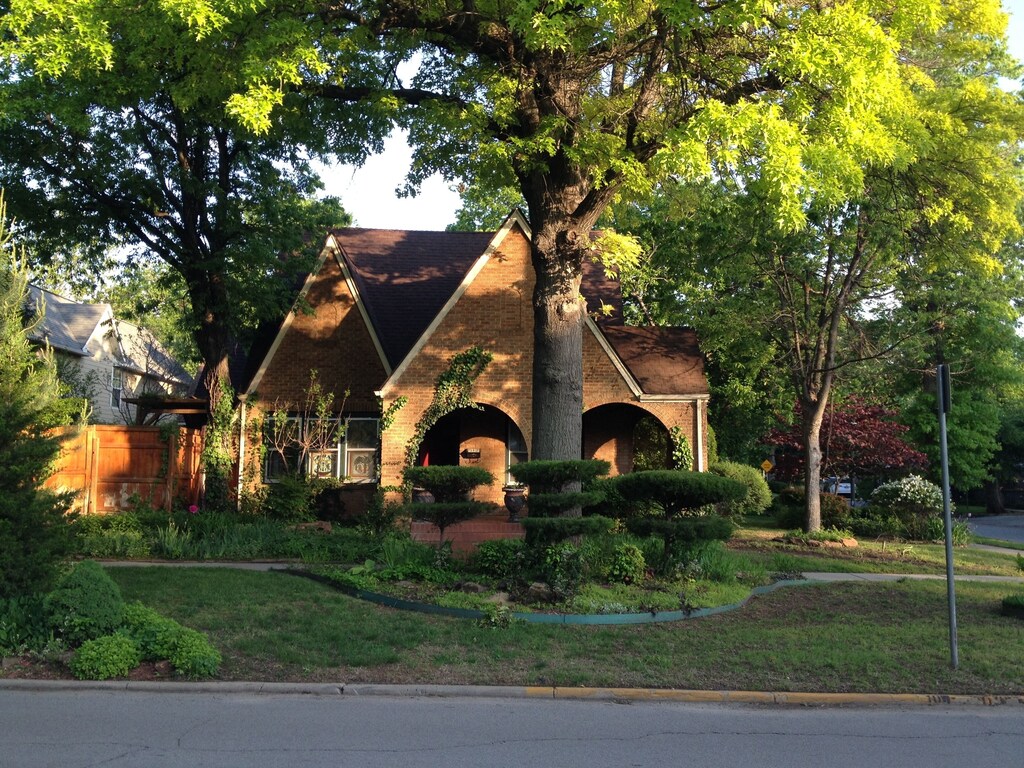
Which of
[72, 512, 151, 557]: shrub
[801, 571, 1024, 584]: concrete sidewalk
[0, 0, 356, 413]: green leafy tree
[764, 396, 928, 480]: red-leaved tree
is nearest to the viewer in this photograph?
→ [801, 571, 1024, 584]: concrete sidewalk

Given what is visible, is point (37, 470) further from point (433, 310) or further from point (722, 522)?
point (433, 310)

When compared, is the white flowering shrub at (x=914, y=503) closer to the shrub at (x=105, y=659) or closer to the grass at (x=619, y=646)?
the grass at (x=619, y=646)

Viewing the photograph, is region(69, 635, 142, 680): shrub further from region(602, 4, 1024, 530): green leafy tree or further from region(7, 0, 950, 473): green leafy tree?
region(602, 4, 1024, 530): green leafy tree

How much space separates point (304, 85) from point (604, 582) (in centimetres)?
843

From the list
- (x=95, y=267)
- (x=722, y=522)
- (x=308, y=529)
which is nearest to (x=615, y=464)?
(x=308, y=529)

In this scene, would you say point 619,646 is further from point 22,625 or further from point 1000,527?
point 1000,527

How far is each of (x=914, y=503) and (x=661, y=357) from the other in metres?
6.83

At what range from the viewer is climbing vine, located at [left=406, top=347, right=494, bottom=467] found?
59.8ft

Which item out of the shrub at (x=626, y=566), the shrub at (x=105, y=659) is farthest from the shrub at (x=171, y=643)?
the shrub at (x=626, y=566)

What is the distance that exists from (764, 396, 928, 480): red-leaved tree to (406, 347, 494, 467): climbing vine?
9646 millimetres

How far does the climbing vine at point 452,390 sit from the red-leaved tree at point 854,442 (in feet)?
31.6

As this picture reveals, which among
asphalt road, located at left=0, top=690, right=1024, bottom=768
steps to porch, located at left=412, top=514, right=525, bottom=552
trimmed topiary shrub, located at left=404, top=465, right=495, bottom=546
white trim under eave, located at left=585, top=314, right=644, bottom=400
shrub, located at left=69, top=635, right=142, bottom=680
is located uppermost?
white trim under eave, located at left=585, top=314, right=644, bottom=400

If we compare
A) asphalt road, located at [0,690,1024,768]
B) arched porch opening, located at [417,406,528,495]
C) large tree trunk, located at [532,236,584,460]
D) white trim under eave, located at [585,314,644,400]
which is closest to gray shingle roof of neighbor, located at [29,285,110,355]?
arched porch opening, located at [417,406,528,495]

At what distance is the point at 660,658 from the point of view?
337 inches
